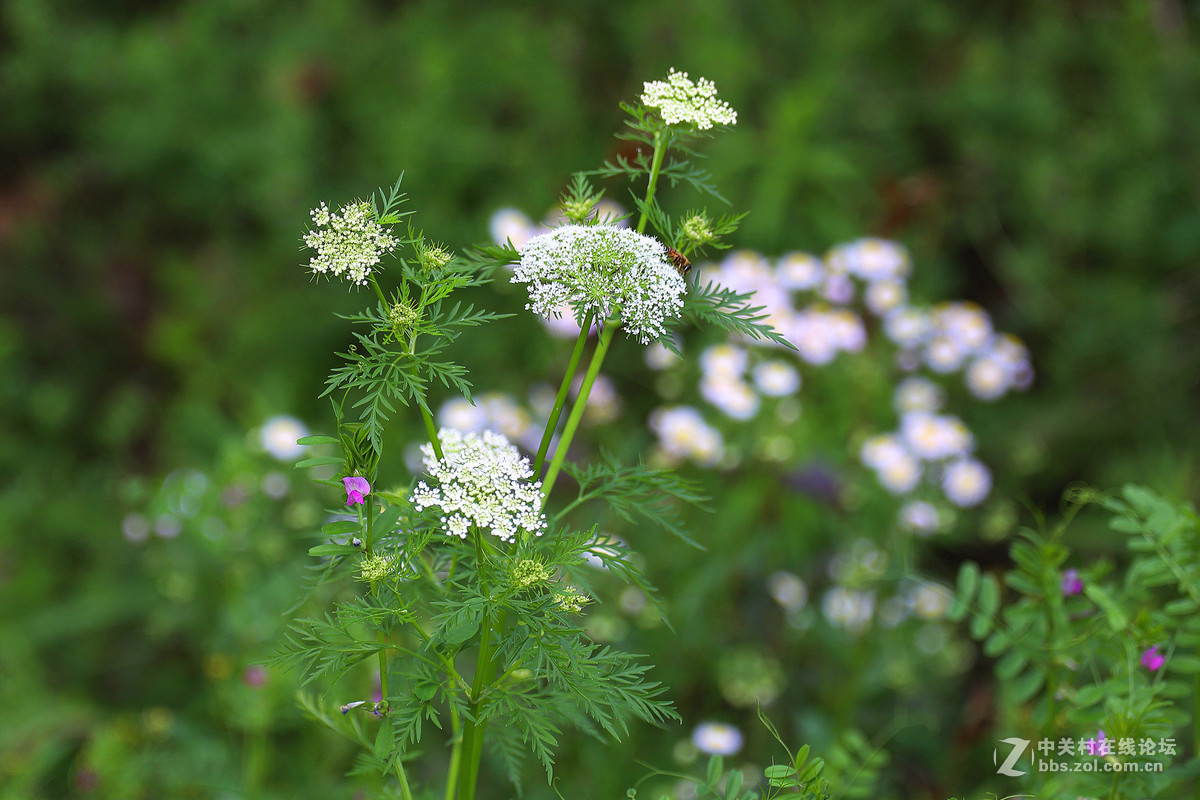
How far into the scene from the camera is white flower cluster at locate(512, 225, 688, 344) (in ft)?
2.58

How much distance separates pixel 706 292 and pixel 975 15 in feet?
11.0

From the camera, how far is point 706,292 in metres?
0.89

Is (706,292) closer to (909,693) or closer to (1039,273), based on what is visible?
(909,693)

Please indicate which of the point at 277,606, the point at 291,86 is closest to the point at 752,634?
the point at 277,606

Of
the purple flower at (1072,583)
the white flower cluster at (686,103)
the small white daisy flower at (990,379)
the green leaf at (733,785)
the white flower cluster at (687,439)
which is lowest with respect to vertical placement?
the green leaf at (733,785)

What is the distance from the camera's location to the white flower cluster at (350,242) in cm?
75

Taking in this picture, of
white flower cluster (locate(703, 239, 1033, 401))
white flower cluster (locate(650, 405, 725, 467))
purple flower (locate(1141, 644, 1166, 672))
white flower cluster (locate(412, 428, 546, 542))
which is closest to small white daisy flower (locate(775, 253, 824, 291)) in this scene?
white flower cluster (locate(703, 239, 1033, 401))

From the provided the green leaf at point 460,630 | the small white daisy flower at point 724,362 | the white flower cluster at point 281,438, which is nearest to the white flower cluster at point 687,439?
the small white daisy flower at point 724,362

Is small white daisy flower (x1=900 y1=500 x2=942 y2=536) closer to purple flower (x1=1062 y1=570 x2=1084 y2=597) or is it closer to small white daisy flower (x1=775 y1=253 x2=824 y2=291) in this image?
small white daisy flower (x1=775 y1=253 x2=824 y2=291)

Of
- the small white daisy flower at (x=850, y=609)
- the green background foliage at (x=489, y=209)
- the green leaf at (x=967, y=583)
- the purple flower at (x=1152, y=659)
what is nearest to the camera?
the purple flower at (x=1152, y=659)

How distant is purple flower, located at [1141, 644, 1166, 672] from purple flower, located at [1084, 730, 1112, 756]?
0.34 feet

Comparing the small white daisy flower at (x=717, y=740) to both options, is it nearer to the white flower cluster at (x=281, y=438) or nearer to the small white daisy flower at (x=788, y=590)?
the small white daisy flower at (x=788, y=590)

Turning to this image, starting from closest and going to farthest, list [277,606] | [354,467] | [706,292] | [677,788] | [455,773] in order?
[354,467]
[706,292]
[455,773]
[677,788]
[277,606]

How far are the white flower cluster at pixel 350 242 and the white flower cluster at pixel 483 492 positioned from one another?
0.17m
